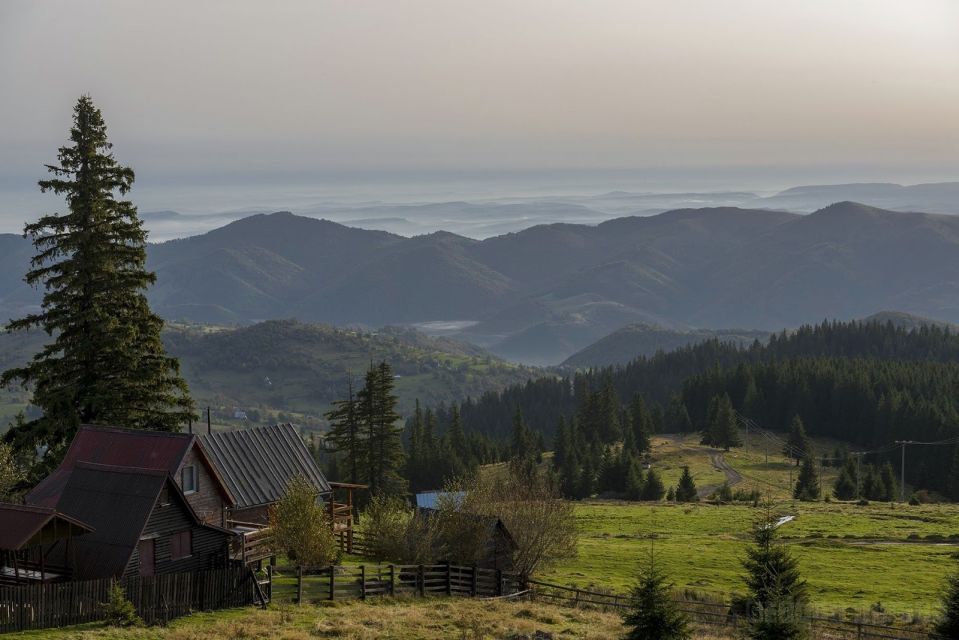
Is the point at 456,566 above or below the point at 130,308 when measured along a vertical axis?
below

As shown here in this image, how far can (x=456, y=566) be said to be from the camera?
157ft

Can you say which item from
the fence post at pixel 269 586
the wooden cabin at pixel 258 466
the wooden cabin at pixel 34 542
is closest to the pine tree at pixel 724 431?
the wooden cabin at pixel 258 466

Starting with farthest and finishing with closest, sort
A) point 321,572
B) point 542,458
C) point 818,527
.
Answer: point 542,458 < point 818,527 < point 321,572

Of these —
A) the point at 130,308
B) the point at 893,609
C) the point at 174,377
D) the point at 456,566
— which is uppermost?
the point at 130,308

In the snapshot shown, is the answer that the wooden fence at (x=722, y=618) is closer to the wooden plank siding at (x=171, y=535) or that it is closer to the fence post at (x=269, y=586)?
the fence post at (x=269, y=586)

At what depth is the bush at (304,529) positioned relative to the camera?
44344 millimetres

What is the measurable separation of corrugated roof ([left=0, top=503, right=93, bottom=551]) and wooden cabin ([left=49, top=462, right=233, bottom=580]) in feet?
6.31

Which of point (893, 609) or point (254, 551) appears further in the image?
point (893, 609)

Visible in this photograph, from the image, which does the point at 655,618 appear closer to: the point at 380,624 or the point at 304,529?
the point at 380,624

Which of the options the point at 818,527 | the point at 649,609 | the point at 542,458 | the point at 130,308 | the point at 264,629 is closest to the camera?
the point at 649,609

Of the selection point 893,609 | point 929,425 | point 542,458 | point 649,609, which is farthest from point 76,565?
point 929,425

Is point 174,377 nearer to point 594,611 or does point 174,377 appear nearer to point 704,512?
point 594,611

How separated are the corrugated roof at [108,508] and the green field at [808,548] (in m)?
25.4

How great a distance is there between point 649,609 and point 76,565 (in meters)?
21.4
